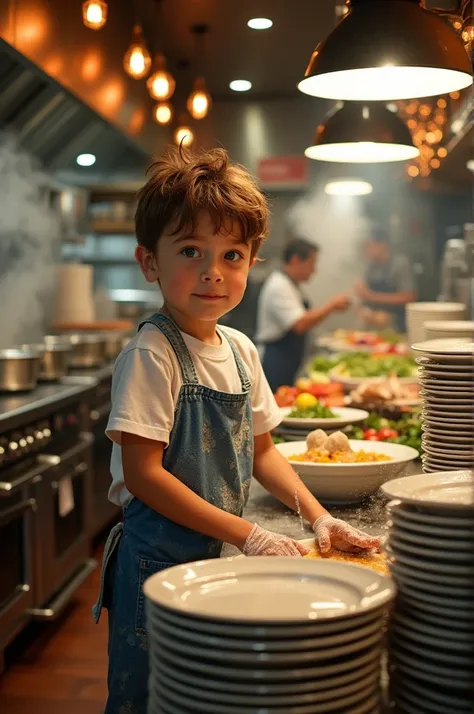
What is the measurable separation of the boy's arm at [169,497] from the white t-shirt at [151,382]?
32 mm

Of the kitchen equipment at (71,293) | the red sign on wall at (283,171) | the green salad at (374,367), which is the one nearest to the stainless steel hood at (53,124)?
the kitchen equipment at (71,293)

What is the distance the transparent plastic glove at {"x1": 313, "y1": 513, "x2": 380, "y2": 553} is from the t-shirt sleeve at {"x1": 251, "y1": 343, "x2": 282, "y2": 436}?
1.05 feet

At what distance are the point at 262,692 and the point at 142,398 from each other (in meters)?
0.75

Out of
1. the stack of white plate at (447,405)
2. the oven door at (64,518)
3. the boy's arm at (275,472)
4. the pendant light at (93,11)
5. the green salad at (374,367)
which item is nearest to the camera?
the stack of white plate at (447,405)

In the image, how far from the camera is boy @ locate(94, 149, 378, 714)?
158 centimetres

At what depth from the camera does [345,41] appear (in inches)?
73.9

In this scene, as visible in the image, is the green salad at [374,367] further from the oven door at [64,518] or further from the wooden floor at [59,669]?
the wooden floor at [59,669]

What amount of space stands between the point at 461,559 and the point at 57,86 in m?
4.53

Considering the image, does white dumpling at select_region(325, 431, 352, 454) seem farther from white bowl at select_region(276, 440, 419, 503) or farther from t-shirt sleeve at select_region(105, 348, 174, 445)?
t-shirt sleeve at select_region(105, 348, 174, 445)

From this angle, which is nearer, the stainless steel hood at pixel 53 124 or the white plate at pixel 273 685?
the white plate at pixel 273 685

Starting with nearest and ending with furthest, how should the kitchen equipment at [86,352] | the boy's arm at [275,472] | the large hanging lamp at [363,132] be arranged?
the boy's arm at [275,472]
the large hanging lamp at [363,132]
the kitchen equipment at [86,352]

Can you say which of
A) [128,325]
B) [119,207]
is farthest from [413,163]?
[128,325]

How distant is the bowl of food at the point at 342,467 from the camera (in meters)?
2.04

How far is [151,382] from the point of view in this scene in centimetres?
164
